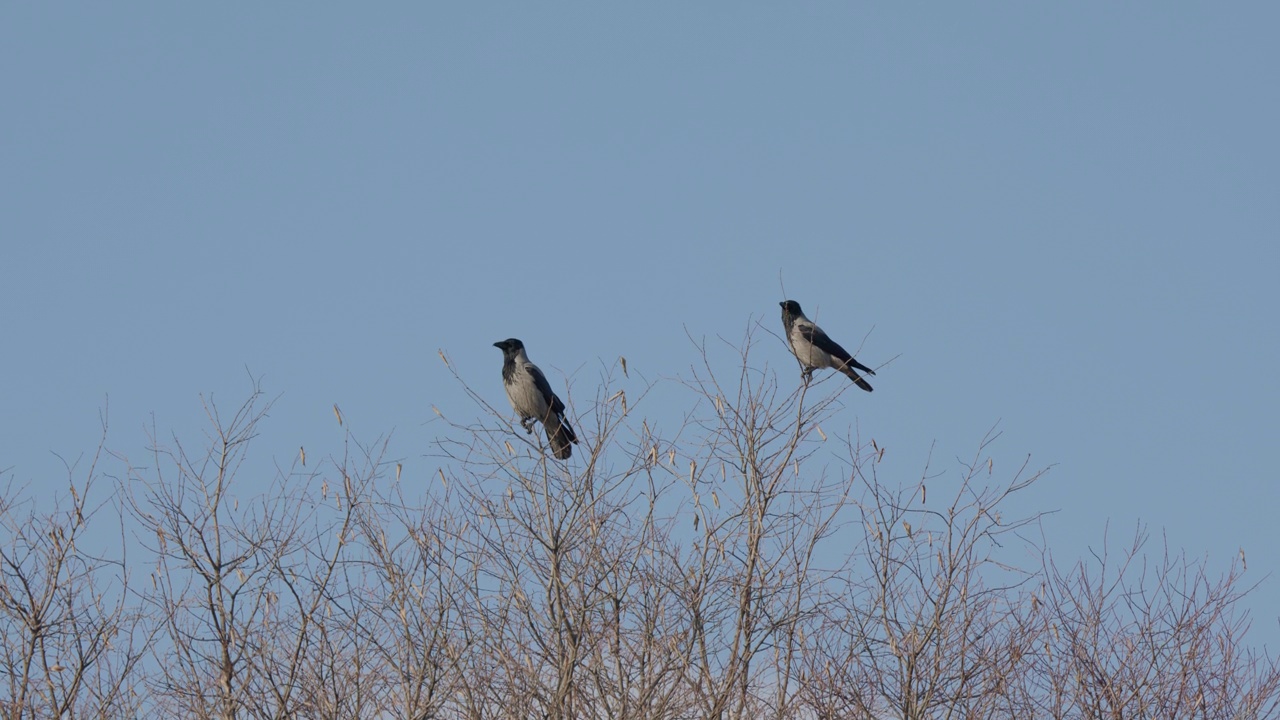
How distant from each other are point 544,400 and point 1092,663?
18.1 ft

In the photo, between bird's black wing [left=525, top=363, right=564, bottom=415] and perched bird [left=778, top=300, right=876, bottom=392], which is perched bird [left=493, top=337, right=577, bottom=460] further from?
perched bird [left=778, top=300, right=876, bottom=392]

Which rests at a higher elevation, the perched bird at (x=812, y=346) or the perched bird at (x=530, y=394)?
the perched bird at (x=812, y=346)

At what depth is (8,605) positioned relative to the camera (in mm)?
9938

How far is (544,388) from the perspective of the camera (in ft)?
46.9

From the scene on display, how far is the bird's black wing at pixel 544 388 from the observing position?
14.1m

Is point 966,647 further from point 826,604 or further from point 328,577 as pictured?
point 328,577

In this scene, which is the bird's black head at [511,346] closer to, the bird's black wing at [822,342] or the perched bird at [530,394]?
the perched bird at [530,394]

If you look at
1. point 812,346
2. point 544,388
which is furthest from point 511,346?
point 812,346

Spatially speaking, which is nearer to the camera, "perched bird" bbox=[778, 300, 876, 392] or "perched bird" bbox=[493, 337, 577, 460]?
"perched bird" bbox=[493, 337, 577, 460]

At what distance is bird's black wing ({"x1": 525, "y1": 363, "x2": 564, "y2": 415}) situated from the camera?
14070mm

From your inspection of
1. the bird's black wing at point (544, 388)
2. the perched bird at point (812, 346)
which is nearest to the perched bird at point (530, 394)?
the bird's black wing at point (544, 388)

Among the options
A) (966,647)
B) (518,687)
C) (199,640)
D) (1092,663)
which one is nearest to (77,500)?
(199,640)

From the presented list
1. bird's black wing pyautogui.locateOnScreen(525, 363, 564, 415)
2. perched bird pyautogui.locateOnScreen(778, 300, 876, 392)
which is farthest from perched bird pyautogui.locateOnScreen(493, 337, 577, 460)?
perched bird pyautogui.locateOnScreen(778, 300, 876, 392)

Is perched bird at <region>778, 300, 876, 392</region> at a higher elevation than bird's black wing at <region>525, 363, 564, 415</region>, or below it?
higher
